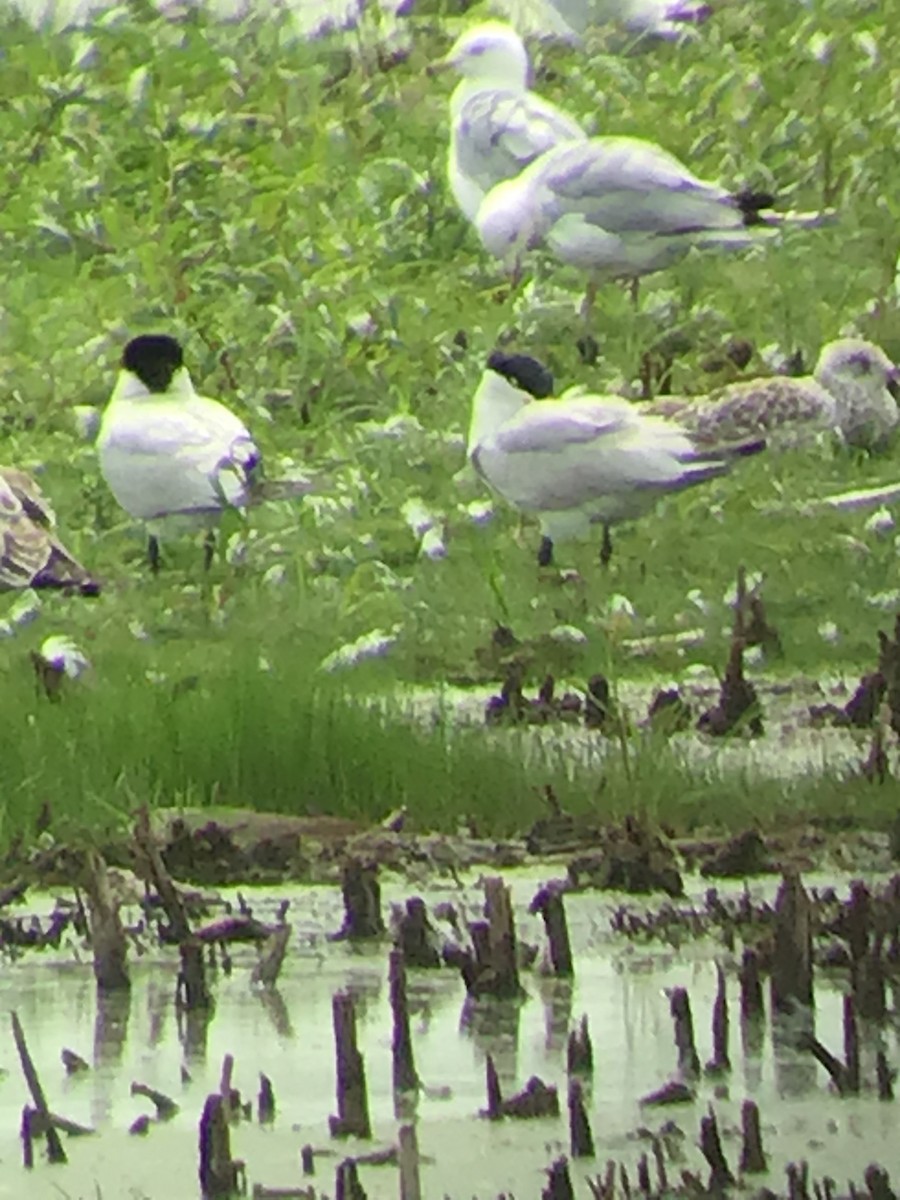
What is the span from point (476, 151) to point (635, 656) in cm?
58

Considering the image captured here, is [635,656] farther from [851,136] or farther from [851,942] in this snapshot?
[851,136]

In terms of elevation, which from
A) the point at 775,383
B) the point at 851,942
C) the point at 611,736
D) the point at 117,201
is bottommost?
the point at 851,942

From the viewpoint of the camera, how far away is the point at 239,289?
134 inches

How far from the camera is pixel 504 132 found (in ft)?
10.9

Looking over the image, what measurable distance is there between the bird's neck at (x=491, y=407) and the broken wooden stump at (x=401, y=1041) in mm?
588

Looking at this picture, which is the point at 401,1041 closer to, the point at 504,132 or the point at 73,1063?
the point at 73,1063

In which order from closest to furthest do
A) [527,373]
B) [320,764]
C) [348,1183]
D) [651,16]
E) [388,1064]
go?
[348,1183]
[388,1064]
[320,764]
[527,373]
[651,16]

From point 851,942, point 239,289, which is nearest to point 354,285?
point 239,289

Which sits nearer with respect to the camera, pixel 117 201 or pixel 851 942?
pixel 851 942

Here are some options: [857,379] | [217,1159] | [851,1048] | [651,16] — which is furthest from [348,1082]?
[651,16]

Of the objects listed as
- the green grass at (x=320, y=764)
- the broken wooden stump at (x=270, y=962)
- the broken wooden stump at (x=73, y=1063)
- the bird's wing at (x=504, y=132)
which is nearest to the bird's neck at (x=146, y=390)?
the green grass at (x=320, y=764)

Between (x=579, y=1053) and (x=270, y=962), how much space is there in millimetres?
324

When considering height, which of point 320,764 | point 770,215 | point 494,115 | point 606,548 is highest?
point 494,115

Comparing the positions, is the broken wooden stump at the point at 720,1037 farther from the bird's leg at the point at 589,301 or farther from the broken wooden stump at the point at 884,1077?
the bird's leg at the point at 589,301
